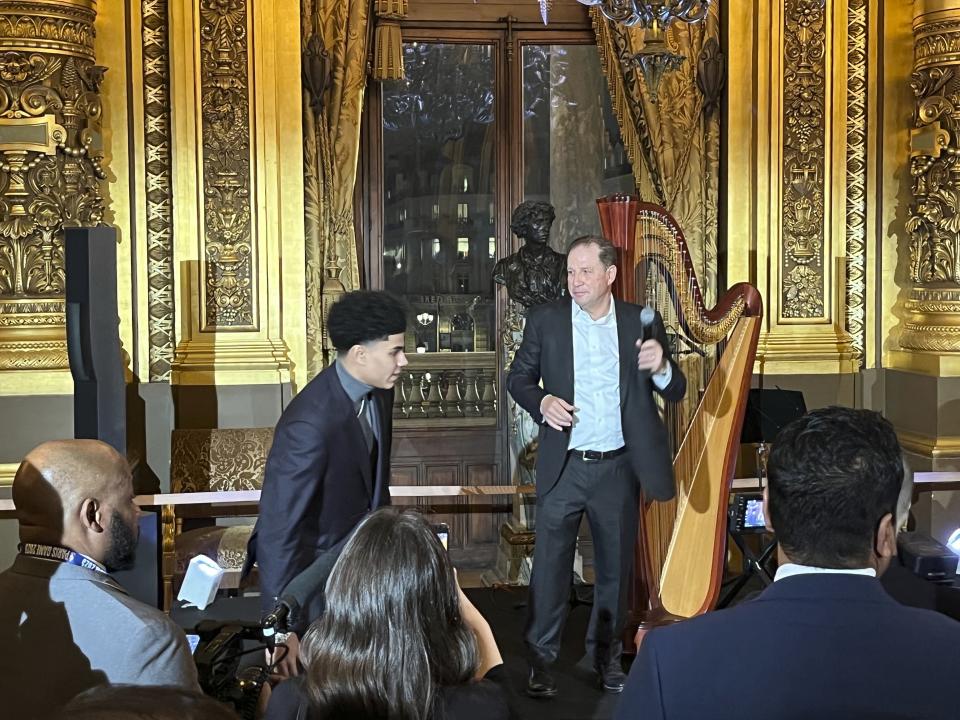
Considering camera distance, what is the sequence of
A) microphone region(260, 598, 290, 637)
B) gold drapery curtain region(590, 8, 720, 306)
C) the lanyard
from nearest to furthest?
the lanyard, microphone region(260, 598, 290, 637), gold drapery curtain region(590, 8, 720, 306)

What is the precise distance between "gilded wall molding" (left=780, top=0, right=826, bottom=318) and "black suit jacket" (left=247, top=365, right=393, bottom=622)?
3.74m

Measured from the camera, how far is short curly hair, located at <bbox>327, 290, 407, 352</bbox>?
3.18 meters

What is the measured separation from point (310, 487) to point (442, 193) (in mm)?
3711

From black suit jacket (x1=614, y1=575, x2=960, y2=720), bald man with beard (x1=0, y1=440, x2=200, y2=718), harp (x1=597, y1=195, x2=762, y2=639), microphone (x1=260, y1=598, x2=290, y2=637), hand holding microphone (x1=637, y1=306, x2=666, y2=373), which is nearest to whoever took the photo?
Result: black suit jacket (x1=614, y1=575, x2=960, y2=720)

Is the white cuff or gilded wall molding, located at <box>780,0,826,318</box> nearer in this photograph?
the white cuff

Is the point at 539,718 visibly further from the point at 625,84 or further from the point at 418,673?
the point at 625,84

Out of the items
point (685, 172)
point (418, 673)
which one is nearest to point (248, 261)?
point (685, 172)

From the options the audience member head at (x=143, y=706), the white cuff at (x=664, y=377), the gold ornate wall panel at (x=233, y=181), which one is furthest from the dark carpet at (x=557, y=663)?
the audience member head at (x=143, y=706)

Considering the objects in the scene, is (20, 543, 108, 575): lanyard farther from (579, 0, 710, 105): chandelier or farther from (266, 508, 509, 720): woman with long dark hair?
(579, 0, 710, 105): chandelier

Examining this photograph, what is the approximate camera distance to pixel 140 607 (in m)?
2.17

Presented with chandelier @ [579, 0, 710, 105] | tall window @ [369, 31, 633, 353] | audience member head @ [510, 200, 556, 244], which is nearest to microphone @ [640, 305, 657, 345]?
chandelier @ [579, 0, 710, 105]

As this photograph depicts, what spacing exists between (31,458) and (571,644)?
3.09m

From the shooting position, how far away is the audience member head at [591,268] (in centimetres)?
418

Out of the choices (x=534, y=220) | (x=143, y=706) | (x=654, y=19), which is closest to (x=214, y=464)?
(x=534, y=220)
